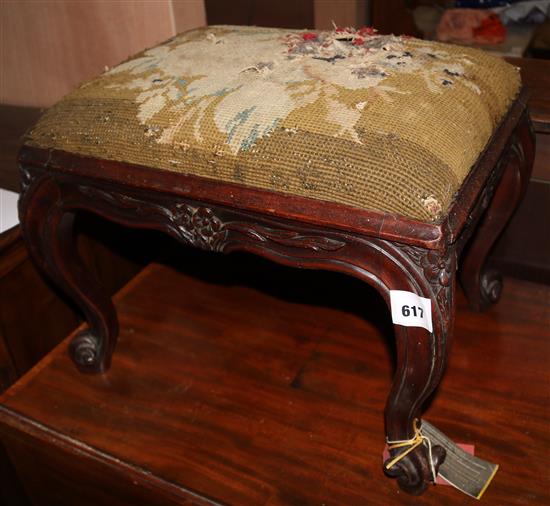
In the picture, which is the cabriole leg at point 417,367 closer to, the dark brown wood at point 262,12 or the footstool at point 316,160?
the footstool at point 316,160

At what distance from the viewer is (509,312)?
107cm

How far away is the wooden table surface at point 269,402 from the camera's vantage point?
2.72 feet

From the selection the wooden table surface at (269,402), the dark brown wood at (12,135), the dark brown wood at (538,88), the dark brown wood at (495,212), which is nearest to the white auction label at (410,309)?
the dark brown wood at (495,212)

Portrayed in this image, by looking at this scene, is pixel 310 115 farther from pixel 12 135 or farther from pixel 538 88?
pixel 12 135

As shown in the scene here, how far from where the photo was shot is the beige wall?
1.15 meters

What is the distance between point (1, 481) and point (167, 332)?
0.35 metres

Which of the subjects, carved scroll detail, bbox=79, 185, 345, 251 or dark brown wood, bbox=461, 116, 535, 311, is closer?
carved scroll detail, bbox=79, 185, 345, 251

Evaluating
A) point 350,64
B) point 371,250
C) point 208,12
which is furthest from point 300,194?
point 208,12

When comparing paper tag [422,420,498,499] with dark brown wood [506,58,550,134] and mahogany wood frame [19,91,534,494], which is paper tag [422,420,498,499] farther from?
dark brown wood [506,58,550,134]

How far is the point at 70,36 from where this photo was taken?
1238 millimetres

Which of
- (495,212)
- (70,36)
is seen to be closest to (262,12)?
(70,36)

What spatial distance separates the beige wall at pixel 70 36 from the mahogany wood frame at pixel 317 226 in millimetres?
442

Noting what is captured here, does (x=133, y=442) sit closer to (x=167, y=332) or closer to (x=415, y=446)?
(x=167, y=332)

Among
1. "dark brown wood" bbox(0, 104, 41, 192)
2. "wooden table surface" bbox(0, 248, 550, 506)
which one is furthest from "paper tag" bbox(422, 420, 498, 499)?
"dark brown wood" bbox(0, 104, 41, 192)
